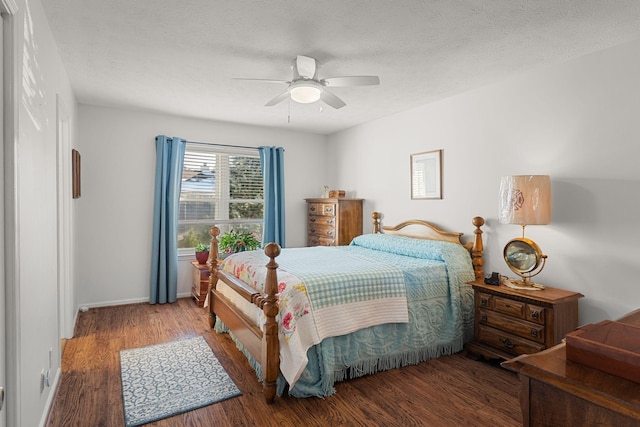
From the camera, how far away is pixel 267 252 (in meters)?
2.52

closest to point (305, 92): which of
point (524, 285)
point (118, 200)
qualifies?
point (524, 285)

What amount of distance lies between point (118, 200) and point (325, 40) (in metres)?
3.49

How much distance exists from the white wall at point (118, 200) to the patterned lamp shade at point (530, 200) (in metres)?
3.97

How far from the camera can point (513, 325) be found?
116 inches

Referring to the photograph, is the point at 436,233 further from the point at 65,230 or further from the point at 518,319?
the point at 65,230

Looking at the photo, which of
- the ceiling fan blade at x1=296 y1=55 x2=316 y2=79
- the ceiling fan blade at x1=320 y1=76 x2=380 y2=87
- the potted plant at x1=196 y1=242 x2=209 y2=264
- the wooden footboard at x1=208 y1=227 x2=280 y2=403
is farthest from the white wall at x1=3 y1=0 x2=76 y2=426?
the potted plant at x1=196 y1=242 x2=209 y2=264

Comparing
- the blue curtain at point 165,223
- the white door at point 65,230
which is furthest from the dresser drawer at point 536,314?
the blue curtain at point 165,223

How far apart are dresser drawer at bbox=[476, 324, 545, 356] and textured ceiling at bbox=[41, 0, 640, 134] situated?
7.29 ft

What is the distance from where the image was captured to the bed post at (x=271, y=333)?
8.23 ft

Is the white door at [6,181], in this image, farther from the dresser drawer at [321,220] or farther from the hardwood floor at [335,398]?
the dresser drawer at [321,220]

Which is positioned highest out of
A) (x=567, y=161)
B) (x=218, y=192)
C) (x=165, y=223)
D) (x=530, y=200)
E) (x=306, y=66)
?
(x=306, y=66)

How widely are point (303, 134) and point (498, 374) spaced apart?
4337mm

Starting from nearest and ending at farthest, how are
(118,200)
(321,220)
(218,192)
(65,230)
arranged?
(65,230)
(118,200)
(218,192)
(321,220)

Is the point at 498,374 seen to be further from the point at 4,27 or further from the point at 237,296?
the point at 4,27
